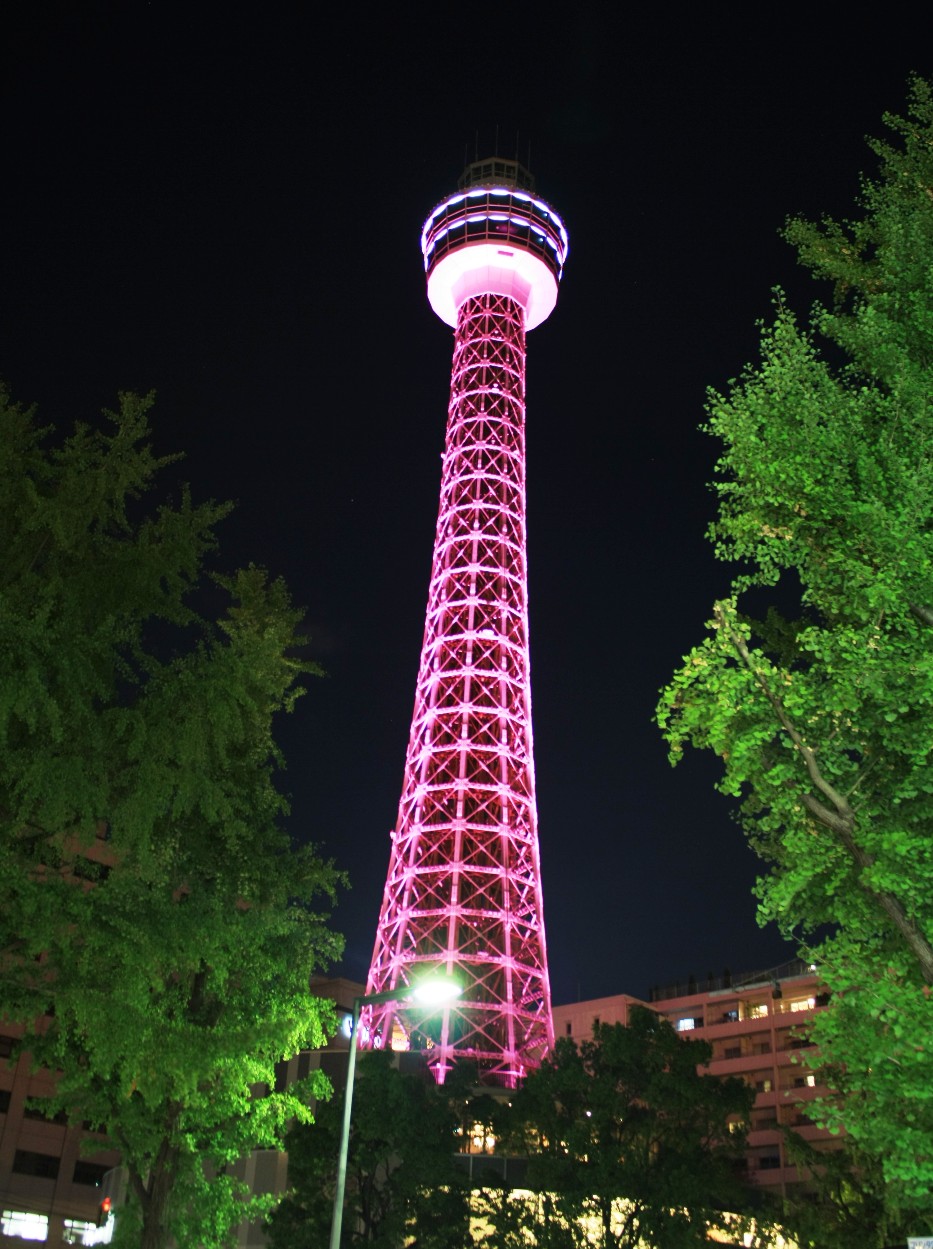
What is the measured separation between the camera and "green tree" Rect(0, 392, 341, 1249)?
11.2 meters

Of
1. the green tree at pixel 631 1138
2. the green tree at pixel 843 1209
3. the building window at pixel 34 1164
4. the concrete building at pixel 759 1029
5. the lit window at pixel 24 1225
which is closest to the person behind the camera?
the green tree at pixel 843 1209

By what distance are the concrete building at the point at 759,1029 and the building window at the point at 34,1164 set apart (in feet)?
78.9

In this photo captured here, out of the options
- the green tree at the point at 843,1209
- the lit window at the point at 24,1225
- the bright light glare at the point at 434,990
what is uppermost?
the lit window at the point at 24,1225

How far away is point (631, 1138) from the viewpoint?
22.0 metres

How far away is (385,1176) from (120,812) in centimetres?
1560

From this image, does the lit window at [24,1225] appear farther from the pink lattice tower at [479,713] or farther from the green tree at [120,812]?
the green tree at [120,812]

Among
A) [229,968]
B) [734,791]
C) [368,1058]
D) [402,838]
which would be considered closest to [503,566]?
[402,838]

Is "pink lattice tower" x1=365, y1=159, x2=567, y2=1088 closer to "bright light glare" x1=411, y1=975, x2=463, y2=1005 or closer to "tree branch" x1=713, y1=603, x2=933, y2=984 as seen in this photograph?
"bright light glare" x1=411, y1=975, x2=463, y2=1005

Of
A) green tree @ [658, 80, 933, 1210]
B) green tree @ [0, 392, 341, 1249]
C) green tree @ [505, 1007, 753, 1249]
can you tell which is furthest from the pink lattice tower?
green tree @ [658, 80, 933, 1210]

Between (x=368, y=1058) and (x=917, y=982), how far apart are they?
1622cm

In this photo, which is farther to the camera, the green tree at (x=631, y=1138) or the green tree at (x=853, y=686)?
the green tree at (x=631, y=1138)

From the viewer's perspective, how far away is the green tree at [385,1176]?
21.5 meters

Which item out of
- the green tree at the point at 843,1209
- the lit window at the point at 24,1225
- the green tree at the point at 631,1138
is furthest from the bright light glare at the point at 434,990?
the lit window at the point at 24,1225

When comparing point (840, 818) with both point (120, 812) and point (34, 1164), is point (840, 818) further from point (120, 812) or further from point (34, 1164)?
point (34, 1164)
